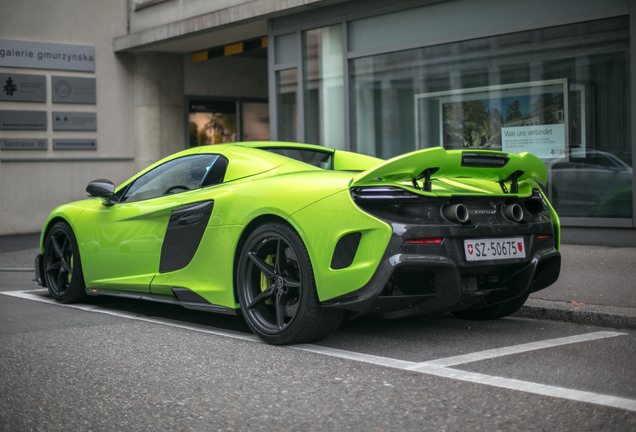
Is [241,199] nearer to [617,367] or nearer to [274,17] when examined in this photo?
[617,367]

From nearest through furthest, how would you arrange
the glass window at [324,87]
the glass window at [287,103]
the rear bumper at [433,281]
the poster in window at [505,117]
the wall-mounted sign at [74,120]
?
the rear bumper at [433,281], the poster in window at [505,117], the glass window at [324,87], the glass window at [287,103], the wall-mounted sign at [74,120]

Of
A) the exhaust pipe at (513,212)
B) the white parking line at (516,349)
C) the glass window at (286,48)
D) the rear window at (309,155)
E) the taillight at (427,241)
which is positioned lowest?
the white parking line at (516,349)

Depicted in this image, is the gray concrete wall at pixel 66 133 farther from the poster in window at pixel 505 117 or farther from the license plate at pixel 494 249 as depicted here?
the license plate at pixel 494 249

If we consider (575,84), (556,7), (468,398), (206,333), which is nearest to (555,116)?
(575,84)

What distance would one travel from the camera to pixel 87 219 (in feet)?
21.9

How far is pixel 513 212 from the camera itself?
4.88 meters

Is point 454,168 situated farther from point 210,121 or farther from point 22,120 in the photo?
point 210,121

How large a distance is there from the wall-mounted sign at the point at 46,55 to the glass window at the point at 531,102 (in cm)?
680

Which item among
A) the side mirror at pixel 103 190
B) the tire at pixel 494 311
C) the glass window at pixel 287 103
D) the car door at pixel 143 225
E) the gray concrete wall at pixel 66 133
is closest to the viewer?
the tire at pixel 494 311

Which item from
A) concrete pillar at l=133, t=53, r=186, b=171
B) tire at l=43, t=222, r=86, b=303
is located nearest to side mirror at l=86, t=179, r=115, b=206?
tire at l=43, t=222, r=86, b=303

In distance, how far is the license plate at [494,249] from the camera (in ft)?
15.0

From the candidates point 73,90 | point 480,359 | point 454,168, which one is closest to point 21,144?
point 73,90

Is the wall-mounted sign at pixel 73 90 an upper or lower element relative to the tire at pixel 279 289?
upper

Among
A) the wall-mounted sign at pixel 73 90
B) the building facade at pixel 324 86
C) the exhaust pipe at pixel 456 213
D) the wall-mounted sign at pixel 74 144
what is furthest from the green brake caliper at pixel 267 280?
the wall-mounted sign at pixel 73 90
